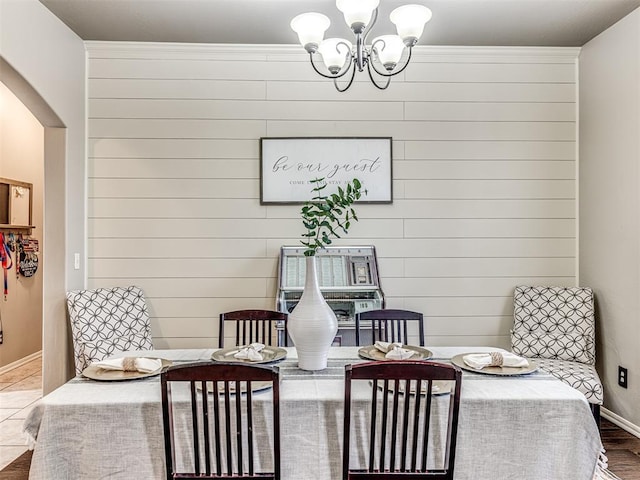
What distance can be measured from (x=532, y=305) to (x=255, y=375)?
2.70m

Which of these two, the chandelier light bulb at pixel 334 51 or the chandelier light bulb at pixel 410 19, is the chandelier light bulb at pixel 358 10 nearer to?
the chandelier light bulb at pixel 410 19

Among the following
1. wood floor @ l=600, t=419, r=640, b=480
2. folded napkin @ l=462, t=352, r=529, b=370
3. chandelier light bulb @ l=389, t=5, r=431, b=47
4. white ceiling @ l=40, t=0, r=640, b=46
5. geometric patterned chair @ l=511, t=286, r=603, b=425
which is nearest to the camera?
folded napkin @ l=462, t=352, r=529, b=370

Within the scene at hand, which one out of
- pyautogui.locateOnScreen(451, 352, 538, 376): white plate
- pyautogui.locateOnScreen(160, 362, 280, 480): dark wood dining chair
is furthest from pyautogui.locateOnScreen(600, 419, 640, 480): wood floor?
pyautogui.locateOnScreen(160, 362, 280, 480): dark wood dining chair

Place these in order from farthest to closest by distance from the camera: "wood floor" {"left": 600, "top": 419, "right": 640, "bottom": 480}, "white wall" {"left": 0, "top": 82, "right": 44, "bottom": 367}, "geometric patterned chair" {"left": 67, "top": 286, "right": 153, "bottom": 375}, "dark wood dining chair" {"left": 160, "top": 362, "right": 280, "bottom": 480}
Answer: "white wall" {"left": 0, "top": 82, "right": 44, "bottom": 367} → "geometric patterned chair" {"left": 67, "top": 286, "right": 153, "bottom": 375} → "wood floor" {"left": 600, "top": 419, "right": 640, "bottom": 480} → "dark wood dining chair" {"left": 160, "top": 362, "right": 280, "bottom": 480}

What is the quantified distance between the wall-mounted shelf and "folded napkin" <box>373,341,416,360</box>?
13.2 feet

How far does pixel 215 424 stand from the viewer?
1.51 m

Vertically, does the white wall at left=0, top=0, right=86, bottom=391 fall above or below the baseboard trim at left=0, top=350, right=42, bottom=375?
above

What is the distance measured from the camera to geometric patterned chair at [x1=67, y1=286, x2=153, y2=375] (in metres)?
3.17

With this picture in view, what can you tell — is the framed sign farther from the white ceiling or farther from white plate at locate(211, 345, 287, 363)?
white plate at locate(211, 345, 287, 363)

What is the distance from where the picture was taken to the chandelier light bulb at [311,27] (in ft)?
7.28

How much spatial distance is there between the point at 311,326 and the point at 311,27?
1.38 metres

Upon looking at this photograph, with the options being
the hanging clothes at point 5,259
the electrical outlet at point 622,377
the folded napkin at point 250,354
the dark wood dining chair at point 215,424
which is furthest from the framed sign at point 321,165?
the hanging clothes at point 5,259

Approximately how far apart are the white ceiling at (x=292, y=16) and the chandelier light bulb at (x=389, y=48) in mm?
759

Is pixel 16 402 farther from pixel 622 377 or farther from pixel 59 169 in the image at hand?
pixel 622 377
